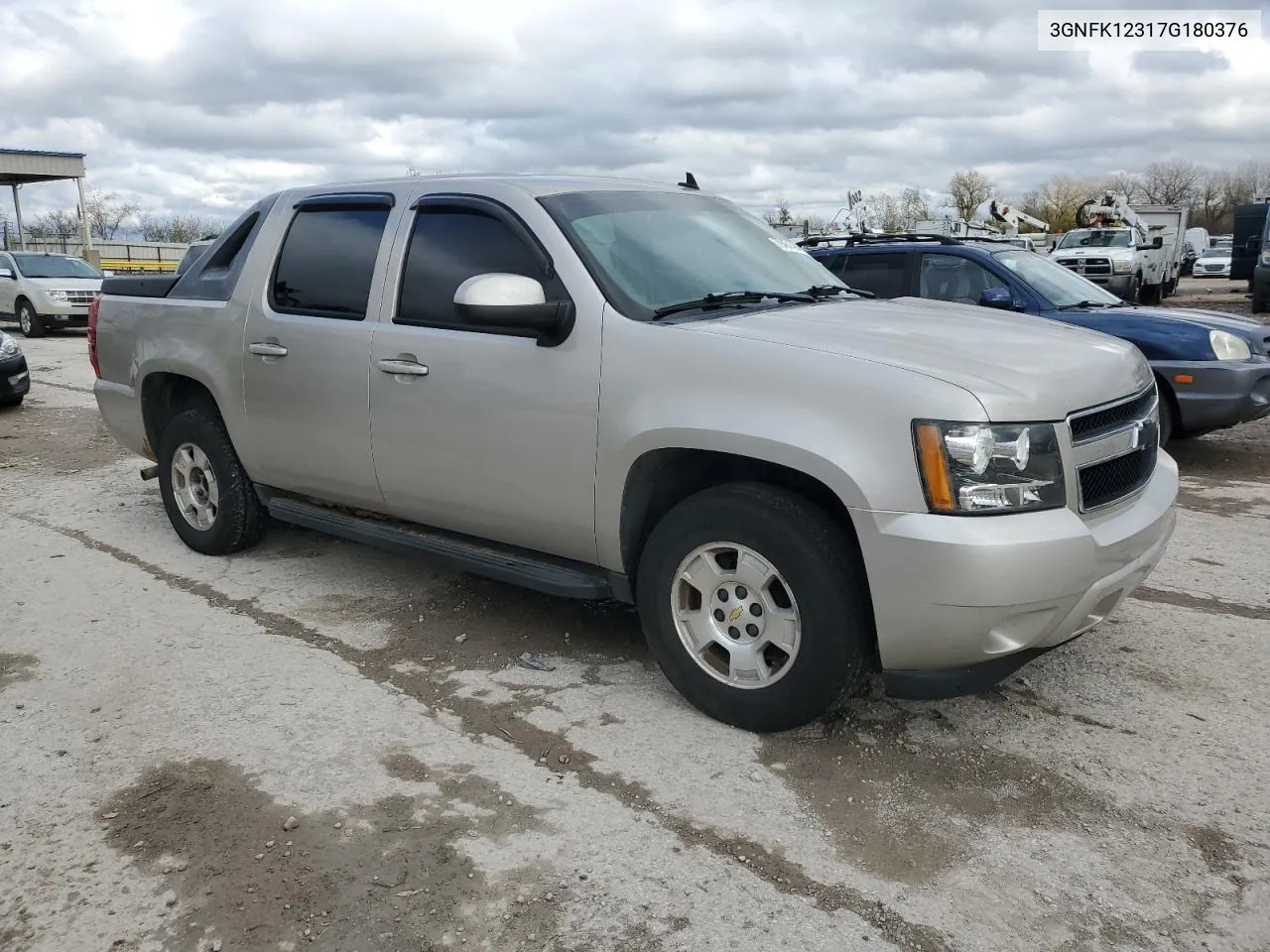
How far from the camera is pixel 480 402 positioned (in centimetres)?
404

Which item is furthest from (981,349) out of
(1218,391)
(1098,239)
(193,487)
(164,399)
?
(1098,239)

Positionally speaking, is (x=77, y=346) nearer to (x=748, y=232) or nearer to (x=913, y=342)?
(x=748, y=232)

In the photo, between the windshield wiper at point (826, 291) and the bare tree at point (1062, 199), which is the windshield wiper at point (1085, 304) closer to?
the windshield wiper at point (826, 291)

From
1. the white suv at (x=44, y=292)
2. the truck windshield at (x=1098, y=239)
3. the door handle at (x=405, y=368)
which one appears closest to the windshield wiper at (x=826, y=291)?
the door handle at (x=405, y=368)

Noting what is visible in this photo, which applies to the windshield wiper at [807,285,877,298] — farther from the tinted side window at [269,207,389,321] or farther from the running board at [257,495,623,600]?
the tinted side window at [269,207,389,321]

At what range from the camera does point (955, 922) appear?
2.63 m

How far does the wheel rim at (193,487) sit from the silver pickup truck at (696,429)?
415 millimetres

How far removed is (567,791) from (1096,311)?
616 centimetres

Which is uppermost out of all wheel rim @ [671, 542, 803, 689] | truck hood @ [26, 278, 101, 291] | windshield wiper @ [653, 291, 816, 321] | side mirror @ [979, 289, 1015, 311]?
truck hood @ [26, 278, 101, 291]

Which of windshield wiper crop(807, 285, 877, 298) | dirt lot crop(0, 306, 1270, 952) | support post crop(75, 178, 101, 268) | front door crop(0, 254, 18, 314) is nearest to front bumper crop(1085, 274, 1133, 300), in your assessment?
dirt lot crop(0, 306, 1270, 952)

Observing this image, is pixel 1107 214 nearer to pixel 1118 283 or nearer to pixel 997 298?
pixel 1118 283

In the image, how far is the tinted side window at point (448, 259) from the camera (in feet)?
13.6

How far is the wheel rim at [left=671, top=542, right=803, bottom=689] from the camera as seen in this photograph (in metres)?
3.41

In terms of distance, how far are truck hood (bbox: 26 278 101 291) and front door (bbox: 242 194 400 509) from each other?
17.0 m
